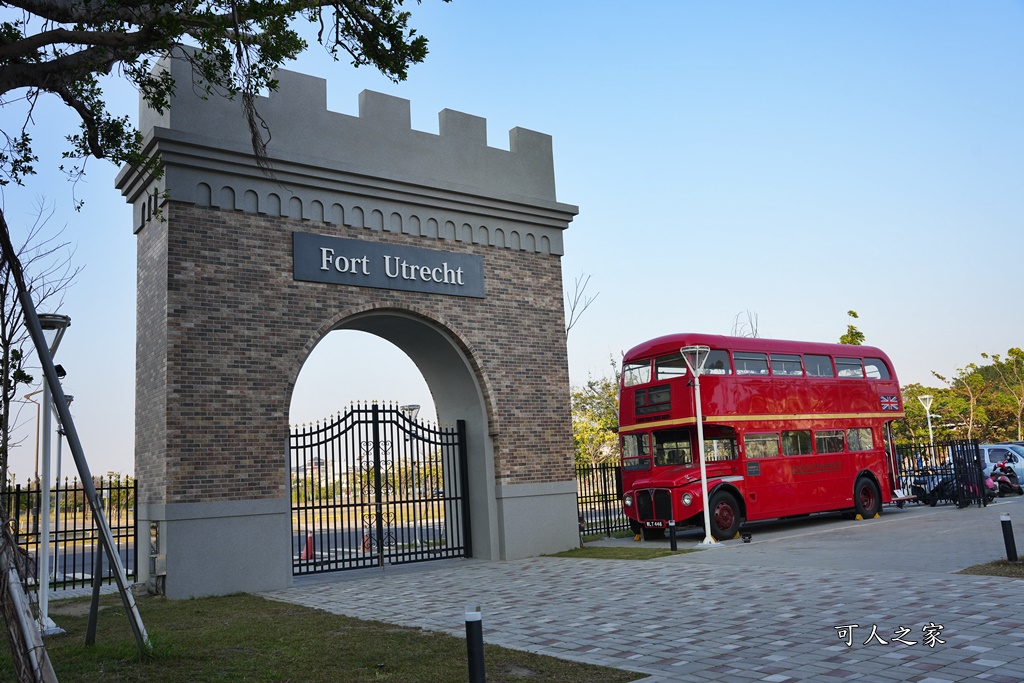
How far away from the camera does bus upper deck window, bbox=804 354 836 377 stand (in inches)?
759

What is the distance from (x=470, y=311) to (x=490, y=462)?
9.45ft

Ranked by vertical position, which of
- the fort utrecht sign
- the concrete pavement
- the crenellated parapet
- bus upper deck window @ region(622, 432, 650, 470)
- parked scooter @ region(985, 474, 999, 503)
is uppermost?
the crenellated parapet

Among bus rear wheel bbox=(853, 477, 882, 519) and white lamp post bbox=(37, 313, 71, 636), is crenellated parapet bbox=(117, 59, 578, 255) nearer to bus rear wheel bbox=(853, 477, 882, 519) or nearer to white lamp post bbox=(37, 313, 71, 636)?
→ white lamp post bbox=(37, 313, 71, 636)

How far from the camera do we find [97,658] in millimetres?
7328

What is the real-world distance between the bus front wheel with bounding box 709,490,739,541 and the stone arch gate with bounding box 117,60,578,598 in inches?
123

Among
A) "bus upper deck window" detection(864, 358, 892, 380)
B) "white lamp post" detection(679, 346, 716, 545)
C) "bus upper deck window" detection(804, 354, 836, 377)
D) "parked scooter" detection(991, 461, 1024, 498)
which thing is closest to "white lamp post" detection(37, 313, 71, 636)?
"white lamp post" detection(679, 346, 716, 545)

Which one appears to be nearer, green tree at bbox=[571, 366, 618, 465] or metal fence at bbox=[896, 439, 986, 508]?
metal fence at bbox=[896, 439, 986, 508]

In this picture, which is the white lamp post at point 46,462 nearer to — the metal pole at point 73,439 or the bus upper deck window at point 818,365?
the metal pole at point 73,439

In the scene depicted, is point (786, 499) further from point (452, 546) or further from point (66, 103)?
point (66, 103)

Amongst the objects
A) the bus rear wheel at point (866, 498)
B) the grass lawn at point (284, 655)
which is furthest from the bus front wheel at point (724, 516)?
the grass lawn at point (284, 655)

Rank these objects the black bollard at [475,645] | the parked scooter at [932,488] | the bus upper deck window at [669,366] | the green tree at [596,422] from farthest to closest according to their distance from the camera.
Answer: the green tree at [596,422] → the parked scooter at [932,488] → the bus upper deck window at [669,366] → the black bollard at [475,645]

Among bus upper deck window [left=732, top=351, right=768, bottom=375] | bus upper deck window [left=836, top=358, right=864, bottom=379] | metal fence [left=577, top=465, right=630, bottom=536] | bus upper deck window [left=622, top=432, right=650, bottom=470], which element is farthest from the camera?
bus upper deck window [left=836, top=358, right=864, bottom=379]

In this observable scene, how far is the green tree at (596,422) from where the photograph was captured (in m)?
35.0

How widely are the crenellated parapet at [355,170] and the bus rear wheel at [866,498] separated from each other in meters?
10.0
